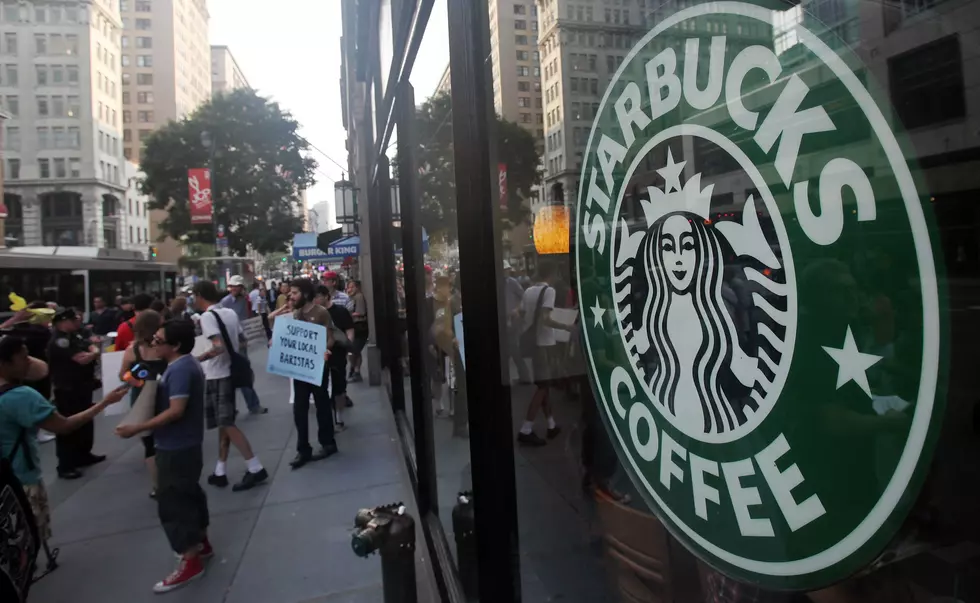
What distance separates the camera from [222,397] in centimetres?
581

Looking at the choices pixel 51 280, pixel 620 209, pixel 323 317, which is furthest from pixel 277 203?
pixel 620 209

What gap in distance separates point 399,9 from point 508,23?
2.33 m

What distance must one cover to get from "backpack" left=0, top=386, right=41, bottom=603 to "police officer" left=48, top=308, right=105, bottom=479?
310 centimetres

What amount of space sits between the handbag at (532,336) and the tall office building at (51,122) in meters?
75.2

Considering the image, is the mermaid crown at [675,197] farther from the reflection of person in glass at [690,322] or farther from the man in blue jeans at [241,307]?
the man in blue jeans at [241,307]

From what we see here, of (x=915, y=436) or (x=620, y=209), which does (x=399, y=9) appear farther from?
(x=915, y=436)

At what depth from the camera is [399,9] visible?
3.96 m

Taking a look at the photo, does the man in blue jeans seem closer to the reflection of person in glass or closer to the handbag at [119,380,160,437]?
the handbag at [119,380,160,437]

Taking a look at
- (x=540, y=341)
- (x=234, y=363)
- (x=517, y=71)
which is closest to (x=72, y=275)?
(x=234, y=363)

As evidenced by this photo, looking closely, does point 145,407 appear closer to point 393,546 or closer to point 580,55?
point 393,546

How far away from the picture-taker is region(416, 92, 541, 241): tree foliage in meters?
1.94

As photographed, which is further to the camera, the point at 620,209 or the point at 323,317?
the point at 323,317

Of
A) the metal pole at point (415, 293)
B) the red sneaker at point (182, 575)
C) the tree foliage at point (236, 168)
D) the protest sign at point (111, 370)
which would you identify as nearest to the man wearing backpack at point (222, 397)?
the protest sign at point (111, 370)

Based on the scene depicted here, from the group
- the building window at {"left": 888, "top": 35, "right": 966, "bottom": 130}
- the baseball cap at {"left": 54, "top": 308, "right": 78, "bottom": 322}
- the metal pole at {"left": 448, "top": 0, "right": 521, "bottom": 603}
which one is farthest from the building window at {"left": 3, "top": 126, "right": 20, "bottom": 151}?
the building window at {"left": 888, "top": 35, "right": 966, "bottom": 130}
